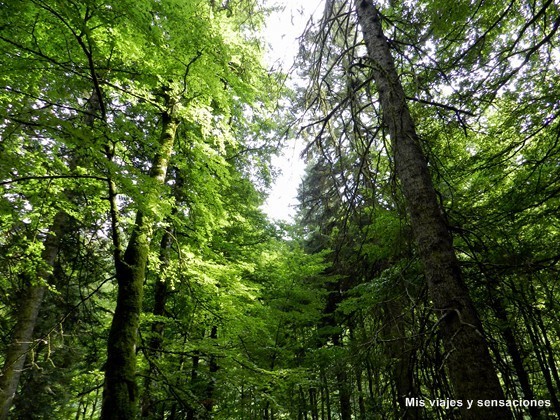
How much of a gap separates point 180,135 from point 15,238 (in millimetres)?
4259

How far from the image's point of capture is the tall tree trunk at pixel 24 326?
19.1ft

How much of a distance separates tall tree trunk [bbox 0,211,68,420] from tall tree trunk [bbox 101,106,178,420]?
2229 millimetres

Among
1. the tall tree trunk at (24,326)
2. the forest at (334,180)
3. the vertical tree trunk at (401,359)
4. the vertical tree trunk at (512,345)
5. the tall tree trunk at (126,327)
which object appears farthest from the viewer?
the tall tree trunk at (24,326)

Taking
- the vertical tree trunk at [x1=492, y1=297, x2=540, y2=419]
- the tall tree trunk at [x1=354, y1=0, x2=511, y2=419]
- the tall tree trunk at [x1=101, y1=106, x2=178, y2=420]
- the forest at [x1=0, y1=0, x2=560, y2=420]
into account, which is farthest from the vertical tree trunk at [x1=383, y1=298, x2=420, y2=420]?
the tall tree trunk at [x1=101, y1=106, x2=178, y2=420]

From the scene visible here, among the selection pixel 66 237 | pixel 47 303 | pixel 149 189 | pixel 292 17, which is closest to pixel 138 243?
pixel 149 189

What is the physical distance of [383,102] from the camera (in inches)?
127

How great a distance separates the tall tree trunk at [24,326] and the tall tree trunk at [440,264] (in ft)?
20.6

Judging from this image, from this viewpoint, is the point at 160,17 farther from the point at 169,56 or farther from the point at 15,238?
the point at 15,238

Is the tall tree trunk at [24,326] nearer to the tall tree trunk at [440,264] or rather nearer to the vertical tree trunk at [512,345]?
the tall tree trunk at [440,264]

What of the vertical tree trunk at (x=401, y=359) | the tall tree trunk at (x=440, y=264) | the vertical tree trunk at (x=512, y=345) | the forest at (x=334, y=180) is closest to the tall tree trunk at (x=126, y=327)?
the forest at (x=334, y=180)

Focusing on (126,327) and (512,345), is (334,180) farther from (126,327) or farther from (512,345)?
(126,327)

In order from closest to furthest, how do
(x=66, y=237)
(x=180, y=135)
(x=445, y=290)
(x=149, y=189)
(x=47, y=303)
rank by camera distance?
(x=445, y=290) → (x=149, y=189) → (x=180, y=135) → (x=66, y=237) → (x=47, y=303)

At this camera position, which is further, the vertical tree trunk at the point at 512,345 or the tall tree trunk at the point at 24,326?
the tall tree trunk at the point at 24,326

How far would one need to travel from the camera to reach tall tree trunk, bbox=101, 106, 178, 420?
12.2 ft
